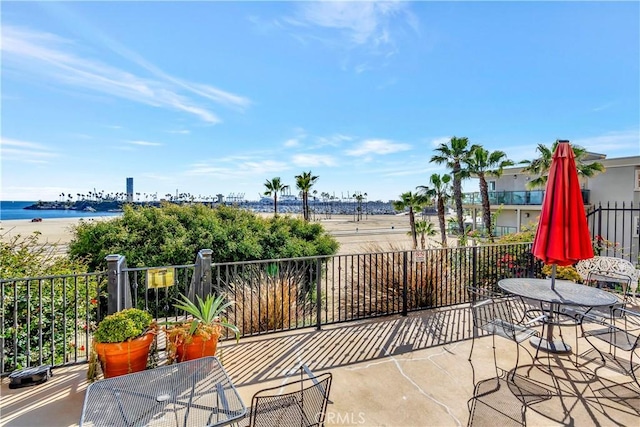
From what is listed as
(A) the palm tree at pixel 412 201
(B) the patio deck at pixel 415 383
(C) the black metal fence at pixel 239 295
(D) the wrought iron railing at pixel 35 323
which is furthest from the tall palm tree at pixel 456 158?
(D) the wrought iron railing at pixel 35 323

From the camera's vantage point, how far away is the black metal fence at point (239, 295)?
122 inches

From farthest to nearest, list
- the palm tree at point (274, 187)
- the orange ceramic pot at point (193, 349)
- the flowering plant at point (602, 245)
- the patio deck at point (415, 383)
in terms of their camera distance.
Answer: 1. the palm tree at point (274, 187)
2. the flowering plant at point (602, 245)
3. the orange ceramic pot at point (193, 349)
4. the patio deck at point (415, 383)

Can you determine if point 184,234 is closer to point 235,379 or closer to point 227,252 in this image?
point 227,252

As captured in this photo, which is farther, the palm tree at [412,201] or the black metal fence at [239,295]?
the palm tree at [412,201]

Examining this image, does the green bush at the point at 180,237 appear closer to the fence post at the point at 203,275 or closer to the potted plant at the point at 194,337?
the fence post at the point at 203,275

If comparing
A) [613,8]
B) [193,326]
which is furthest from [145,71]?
[613,8]

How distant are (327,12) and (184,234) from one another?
526 centimetres

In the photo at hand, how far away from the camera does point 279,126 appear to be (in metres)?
20.0

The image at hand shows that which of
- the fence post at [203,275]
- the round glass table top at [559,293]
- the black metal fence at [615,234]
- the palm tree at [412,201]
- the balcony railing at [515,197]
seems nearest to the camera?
the round glass table top at [559,293]

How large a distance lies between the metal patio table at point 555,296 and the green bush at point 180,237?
16.2ft

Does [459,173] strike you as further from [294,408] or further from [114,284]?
[294,408]

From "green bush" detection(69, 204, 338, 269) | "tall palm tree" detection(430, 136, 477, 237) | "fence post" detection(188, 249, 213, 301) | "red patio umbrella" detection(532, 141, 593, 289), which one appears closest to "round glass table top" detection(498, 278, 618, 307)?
"red patio umbrella" detection(532, 141, 593, 289)

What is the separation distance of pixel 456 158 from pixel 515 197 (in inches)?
231

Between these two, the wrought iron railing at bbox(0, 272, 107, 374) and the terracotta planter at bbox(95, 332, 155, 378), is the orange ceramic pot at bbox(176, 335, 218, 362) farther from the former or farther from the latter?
the wrought iron railing at bbox(0, 272, 107, 374)
